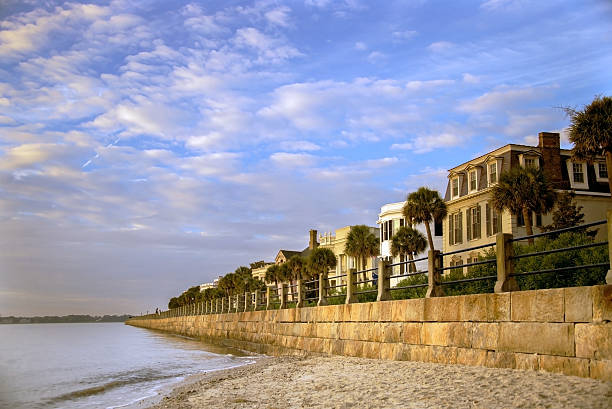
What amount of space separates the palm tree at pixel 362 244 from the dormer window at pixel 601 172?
19143 millimetres

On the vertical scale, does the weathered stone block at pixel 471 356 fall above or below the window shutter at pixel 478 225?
below

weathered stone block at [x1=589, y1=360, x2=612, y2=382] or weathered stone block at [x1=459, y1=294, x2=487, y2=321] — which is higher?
weathered stone block at [x1=459, y1=294, x2=487, y2=321]

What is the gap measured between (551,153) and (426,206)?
8124mm

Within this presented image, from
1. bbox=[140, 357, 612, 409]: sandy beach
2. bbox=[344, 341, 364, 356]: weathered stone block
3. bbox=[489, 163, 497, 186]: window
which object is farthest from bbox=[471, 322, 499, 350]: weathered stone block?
bbox=[489, 163, 497, 186]: window

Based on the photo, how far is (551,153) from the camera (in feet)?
113

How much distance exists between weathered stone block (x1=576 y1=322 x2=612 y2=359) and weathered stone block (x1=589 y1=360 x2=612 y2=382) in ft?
0.25

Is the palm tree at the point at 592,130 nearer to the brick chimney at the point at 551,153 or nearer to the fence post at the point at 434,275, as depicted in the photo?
the brick chimney at the point at 551,153

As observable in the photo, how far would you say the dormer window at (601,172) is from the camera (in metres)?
34.2

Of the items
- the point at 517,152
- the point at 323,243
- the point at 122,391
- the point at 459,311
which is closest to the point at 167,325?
the point at 323,243

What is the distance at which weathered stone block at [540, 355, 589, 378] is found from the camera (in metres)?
7.42

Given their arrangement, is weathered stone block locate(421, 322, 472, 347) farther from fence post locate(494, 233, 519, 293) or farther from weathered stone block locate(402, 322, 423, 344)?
fence post locate(494, 233, 519, 293)

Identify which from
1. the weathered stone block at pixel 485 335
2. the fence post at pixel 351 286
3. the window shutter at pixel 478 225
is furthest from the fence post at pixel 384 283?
the window shutter at pixel 478 225

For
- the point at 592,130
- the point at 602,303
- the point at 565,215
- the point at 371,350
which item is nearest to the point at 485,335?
the point at 602,303

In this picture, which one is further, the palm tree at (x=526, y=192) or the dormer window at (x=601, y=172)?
the dormer window at (x=601, y=172)
